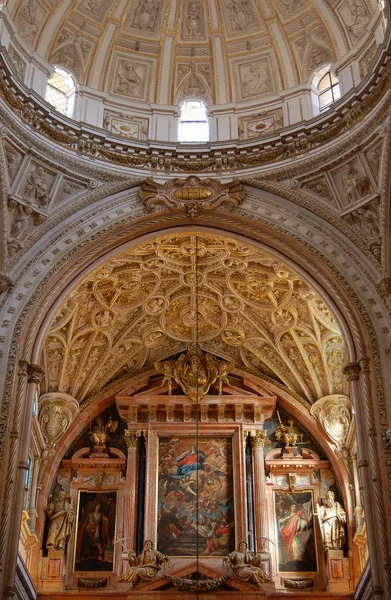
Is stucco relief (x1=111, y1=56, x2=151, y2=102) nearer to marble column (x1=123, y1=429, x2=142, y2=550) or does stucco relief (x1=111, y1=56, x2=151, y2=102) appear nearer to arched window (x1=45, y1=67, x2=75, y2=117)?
arched window (x1=45, y1=67, x2=75, y2=117)

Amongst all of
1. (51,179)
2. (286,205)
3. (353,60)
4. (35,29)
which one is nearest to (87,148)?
(51,179)

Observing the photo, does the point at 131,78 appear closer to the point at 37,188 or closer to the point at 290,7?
the point at 290,7

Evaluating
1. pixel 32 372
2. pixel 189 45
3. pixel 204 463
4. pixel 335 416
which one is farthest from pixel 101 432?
pixel 189 45

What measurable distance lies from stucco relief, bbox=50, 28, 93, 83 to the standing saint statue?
39.9 feet

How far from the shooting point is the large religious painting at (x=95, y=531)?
79.2 feet

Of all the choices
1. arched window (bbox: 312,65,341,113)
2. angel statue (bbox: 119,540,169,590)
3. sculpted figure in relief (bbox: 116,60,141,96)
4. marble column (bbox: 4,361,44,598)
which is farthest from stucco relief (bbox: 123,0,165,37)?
angel statue (bbox: 119,540,169,590)

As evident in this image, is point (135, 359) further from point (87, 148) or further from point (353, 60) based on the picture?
point (353, 60)

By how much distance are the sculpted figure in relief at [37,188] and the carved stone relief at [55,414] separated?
7061mm

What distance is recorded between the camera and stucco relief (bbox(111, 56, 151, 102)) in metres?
24.3

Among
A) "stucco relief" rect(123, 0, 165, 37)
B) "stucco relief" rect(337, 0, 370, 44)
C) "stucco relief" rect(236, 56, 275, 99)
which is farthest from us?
"stucco relief" rect(123, 0, 165, 37)

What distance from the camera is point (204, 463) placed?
2562 centimetres

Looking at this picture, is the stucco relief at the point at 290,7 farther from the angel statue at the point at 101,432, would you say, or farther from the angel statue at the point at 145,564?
the angel statue at the point at 145,564

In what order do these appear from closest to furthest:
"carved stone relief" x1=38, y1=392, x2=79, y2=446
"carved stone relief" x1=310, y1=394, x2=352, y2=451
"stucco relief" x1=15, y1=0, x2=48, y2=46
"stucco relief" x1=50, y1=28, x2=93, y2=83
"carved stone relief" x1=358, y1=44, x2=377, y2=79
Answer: "carved stone relief" x1=358, y1=44, x2=377, y2=79, "stucco relief" x1=15, y1=0, x2=48, y2=46, "stucco relief" x1=50, y1=28, x2=93, y2=83, "carved stone relief" x1=310, y1=394, x2=352, y2=451, "carved stone relief" x1=38, y1=392, x2=79, y2=446

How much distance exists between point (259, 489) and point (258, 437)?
1.62 m
